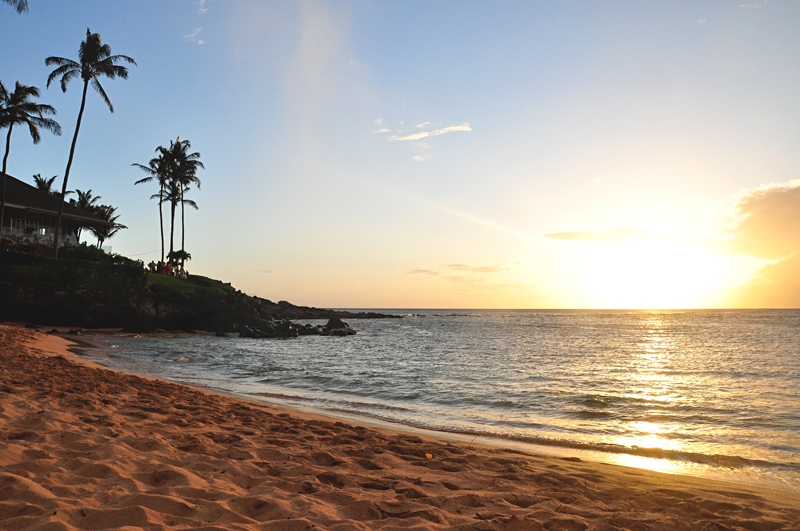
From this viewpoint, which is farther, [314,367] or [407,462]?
[314,367]

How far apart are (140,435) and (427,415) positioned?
6628mm

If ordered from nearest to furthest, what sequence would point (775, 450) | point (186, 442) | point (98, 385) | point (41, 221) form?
1. point (186, 442)
2. point (775, 450)
3. point (98, 385)
4. point (41, 221)

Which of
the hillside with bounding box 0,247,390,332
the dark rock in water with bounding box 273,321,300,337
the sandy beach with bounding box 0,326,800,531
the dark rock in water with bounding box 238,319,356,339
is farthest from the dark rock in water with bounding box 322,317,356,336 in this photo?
the sandy beach with bounding box 0,326,800,531

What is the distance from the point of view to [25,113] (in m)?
30.8

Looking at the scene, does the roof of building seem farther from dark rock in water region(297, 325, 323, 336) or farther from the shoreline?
the shoreline

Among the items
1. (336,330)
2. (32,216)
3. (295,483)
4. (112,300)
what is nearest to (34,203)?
(32,216)

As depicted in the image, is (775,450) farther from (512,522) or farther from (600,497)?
(512,522)

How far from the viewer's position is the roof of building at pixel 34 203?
113ft

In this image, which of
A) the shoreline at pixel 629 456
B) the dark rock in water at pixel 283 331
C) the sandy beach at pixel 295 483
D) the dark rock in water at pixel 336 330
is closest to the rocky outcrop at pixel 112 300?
the dark rock in water at pixel 283 331

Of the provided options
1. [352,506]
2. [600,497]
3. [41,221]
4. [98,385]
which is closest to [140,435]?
[352,506]

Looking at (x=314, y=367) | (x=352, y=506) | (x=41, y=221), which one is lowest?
(x=314, y=367)

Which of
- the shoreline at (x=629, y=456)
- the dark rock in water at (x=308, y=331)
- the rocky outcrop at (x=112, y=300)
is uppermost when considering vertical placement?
the rocky outcrop at (x=112, y=300)

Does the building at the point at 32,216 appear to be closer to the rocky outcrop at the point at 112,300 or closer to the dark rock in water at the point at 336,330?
the rocky outcrop at the point at 112,300

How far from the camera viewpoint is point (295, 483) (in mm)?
4383
